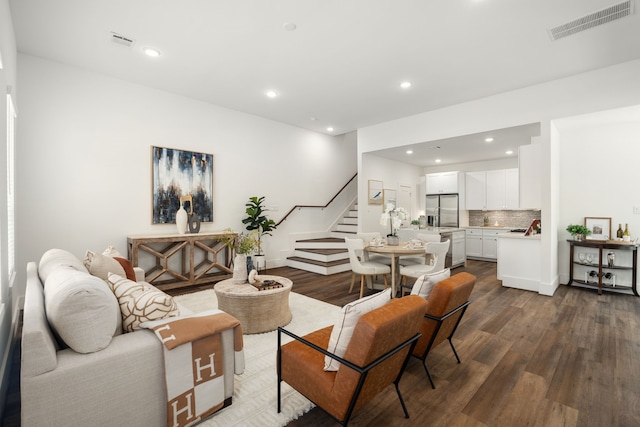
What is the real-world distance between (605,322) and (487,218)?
198 inches

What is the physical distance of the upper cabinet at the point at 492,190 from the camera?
7523mm

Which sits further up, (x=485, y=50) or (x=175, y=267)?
(x=485, y=50)

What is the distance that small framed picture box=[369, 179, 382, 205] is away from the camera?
23.3 feet

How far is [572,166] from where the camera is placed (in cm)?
517

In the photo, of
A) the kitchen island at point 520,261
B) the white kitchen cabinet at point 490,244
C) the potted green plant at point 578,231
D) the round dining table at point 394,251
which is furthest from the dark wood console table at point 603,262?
the round dining table at point 394,251

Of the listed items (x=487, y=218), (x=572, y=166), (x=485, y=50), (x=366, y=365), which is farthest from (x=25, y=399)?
(x=487, y=218)

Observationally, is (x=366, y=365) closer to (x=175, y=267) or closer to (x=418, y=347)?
(x=418, y=347)

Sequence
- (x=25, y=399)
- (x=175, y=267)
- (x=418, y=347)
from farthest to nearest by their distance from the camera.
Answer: (x=175, y=267) → (x=418, y=347) → (x=25, y=399)

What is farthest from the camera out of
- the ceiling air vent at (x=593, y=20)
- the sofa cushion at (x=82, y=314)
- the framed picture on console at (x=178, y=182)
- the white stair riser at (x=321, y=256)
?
the white stair riser at (x=321, y=256)

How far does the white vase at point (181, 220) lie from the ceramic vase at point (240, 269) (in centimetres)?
207

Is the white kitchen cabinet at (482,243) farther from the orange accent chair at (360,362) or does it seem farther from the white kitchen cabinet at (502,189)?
the orange accent chair at (360,362)

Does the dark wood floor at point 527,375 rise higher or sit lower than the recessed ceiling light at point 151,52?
lower

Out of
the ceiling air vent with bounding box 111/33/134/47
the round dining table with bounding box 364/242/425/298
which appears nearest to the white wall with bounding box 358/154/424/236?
the round dining table with bounding box 364/242/425/298

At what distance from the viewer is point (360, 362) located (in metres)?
1.46
